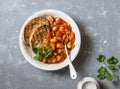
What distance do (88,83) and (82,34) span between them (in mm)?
220

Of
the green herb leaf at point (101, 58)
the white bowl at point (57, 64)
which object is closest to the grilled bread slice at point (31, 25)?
the white bowl at point (57, 64)

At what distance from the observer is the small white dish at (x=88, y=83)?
5.63 feet

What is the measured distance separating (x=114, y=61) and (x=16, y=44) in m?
0.43

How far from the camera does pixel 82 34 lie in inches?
71.0

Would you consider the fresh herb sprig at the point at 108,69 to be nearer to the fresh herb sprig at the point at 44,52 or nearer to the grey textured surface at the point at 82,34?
the grey textured surface at the point at 82,34

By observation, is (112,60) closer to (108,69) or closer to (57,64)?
(108,69)

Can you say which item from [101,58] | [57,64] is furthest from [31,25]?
[101,58]

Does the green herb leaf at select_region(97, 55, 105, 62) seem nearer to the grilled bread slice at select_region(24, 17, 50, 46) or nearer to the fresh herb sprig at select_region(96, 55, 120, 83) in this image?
the fresh herb sprig at select_region(96, 55, 120, 83)

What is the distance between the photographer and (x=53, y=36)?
1750 mm

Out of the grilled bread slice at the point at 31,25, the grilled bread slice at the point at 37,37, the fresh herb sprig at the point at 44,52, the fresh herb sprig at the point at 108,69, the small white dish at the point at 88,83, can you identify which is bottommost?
the small white dish at the point at 88,83

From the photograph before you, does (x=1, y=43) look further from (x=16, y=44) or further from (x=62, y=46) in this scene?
(x=62, y=46)

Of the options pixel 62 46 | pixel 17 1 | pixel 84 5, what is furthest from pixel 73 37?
pixel 17 1

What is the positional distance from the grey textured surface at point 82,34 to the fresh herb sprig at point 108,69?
4 cm

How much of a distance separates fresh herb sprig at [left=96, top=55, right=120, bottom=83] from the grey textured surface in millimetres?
35
